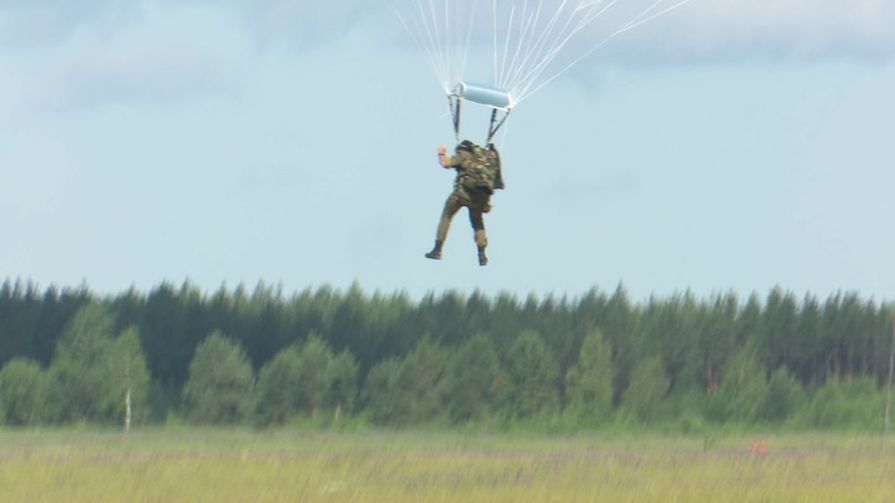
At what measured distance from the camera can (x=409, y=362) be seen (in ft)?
204

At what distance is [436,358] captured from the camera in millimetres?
62562

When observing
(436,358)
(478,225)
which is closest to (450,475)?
(478,225)

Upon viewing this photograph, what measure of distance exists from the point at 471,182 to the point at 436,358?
42.6m

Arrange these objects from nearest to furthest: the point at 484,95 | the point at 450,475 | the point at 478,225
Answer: the point at 484,95 < the point at 478,225 < the point at 450,475

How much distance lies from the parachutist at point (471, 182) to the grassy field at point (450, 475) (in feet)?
11.4

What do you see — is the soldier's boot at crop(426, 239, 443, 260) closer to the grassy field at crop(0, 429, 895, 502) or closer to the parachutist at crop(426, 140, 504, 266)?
the parachutist at crop(426, 140, 504, 266)

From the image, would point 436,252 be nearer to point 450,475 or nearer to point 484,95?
point 484,95

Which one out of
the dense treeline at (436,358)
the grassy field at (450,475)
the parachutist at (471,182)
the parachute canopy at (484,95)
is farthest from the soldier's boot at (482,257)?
the dense treeline at (436,358)

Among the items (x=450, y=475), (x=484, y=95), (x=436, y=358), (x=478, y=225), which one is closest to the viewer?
(x=484, y=95)

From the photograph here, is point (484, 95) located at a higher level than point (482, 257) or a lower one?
higher

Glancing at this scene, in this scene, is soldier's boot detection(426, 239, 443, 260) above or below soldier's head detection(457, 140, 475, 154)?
below

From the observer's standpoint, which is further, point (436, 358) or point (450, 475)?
point (436, 358)

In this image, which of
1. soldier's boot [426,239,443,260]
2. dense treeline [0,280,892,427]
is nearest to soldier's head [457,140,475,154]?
soldier's boot [426,239,443,260]

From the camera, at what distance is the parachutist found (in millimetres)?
20078
